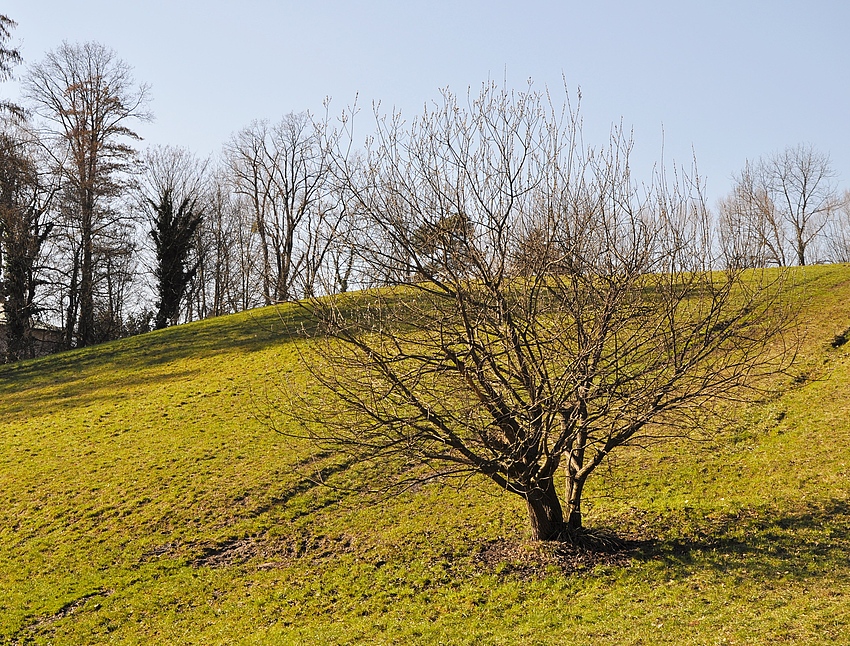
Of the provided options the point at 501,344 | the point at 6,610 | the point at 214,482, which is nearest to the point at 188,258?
the point at 214,482

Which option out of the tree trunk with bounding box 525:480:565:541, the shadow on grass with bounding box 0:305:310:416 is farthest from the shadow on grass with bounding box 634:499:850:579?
the shadow on grass with bounding box 0:305:310:416

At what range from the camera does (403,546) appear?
11352mm

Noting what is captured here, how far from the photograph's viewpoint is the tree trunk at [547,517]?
1005 centimetres

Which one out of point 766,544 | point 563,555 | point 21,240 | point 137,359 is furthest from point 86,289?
point 766,544

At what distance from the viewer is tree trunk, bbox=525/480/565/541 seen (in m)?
10.0

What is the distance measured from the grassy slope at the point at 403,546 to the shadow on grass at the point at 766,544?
0.03 m

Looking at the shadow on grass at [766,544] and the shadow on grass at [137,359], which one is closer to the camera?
the shadow on grass at [766,544]

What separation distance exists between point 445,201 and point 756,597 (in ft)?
20.3

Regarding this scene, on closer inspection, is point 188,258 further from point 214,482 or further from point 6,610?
point 6,610

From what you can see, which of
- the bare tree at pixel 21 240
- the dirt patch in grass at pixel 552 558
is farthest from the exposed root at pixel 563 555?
the bare tree at pixel 21 240

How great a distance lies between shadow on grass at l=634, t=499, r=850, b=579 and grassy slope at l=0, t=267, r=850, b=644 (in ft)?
0.11

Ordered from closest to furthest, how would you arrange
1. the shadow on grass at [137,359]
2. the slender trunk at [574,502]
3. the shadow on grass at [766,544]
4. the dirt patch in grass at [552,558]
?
the shadow on grass at [766,544]
the dirt patch in grass at [552,558]
the slender trunk at [574,502]
the shadow on grass at [137,359]

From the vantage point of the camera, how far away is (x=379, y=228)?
9.11 m

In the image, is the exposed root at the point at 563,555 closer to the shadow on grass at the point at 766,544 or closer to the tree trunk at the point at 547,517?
the tree trunk at the point at 547,517
